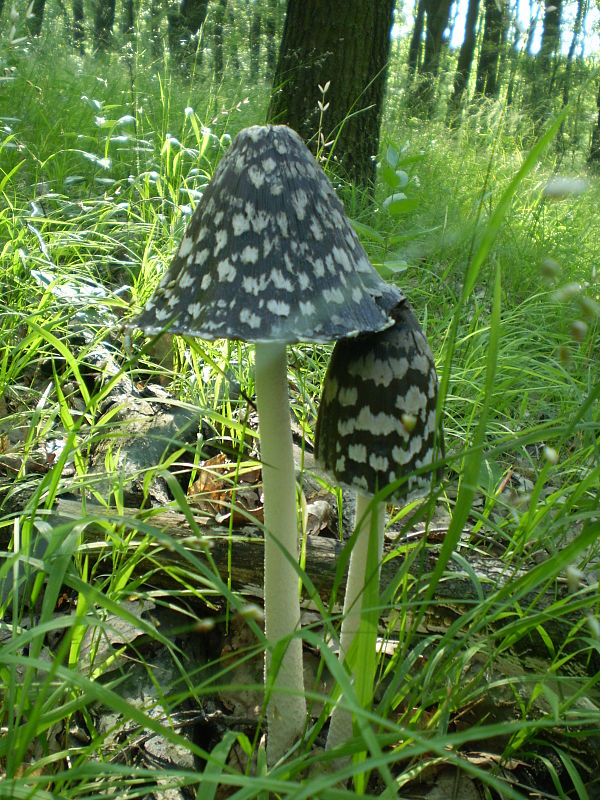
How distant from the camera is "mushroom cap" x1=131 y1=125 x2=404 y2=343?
3.95 feet

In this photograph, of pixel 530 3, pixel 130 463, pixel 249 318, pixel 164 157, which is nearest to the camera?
pixel 249 318

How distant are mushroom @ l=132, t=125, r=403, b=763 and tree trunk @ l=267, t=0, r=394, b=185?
2.97 metres

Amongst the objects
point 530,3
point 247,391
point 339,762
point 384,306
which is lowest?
point 339,762

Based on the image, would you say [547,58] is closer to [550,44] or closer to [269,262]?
[550,44]

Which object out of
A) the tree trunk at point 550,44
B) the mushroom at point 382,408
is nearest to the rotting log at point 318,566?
the mushroom at point 382,408

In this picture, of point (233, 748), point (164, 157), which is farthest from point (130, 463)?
point (164, 157)

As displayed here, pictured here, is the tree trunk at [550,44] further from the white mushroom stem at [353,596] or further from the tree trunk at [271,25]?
the white mushroom stem at [353,596]

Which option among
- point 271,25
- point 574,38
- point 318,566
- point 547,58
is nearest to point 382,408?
point 318,566

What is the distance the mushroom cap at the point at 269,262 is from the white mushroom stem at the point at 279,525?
0.55 ft

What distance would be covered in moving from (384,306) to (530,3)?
711mm

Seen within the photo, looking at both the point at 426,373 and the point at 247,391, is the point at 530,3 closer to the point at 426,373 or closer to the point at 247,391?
the point at 426,373

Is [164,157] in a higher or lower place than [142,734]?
higher

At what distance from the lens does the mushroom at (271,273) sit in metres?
1.21

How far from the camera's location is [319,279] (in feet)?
4.13
